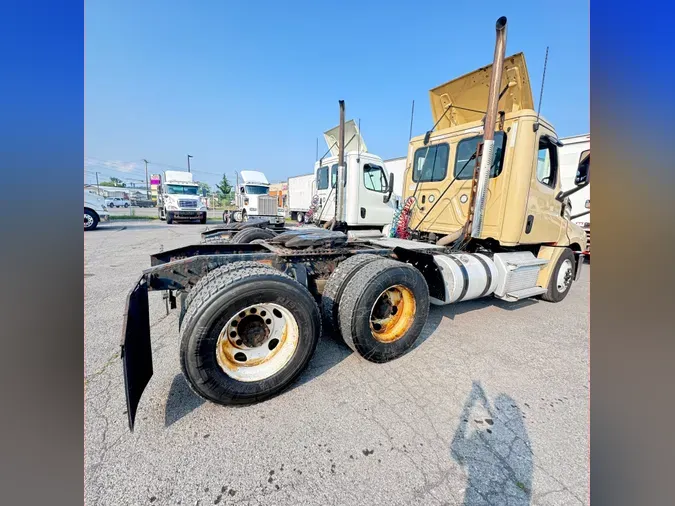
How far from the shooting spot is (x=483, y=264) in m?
4.28

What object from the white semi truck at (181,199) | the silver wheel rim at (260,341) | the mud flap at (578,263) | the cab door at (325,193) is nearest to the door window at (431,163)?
the cab door at (325,193)

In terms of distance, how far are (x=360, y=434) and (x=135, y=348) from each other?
5.83 feet

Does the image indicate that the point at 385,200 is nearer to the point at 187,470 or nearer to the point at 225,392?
the point at 225,392

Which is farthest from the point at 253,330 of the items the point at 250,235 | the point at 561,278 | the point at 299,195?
the point at 299,195

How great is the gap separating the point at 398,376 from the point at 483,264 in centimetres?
234

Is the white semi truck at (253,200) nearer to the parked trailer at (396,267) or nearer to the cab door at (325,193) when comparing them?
the cab door at (325,193)

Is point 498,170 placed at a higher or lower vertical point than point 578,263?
higher

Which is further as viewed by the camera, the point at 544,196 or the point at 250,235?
the point at 250,235

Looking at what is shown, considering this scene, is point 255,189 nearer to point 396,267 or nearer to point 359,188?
point 359,188

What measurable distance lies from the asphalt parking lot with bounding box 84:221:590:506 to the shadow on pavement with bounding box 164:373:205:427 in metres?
0.01

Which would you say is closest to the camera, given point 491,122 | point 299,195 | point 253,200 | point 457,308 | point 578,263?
point 491,122

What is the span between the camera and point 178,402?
2406 mm
